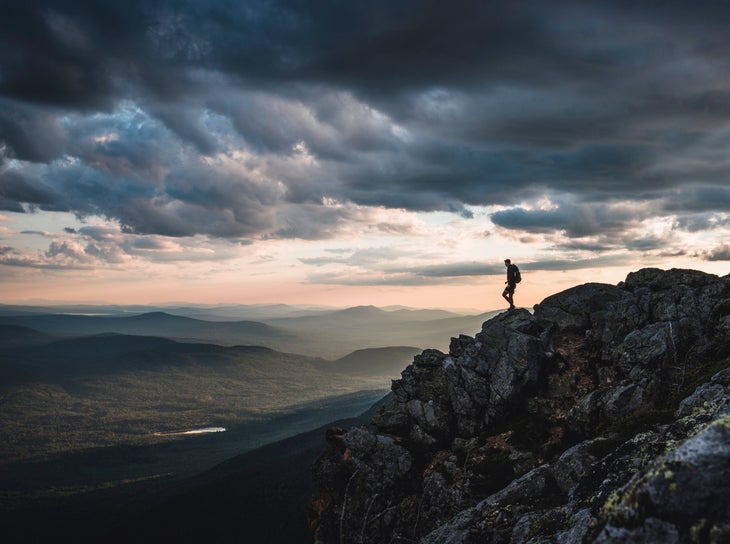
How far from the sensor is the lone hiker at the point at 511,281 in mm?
52700

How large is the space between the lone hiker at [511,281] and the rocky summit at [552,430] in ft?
10.7

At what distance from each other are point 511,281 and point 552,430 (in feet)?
77.8

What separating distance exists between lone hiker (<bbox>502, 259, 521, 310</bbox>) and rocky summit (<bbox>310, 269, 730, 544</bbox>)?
3275mm

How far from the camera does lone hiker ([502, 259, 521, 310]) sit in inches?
2075

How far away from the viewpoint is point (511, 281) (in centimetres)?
5366

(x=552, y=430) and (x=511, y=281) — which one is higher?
(x=511, y=281)

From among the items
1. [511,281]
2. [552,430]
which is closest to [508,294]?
[511,281]

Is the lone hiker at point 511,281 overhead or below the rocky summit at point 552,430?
overhead

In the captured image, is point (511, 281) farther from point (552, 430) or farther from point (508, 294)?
point (552, 430)

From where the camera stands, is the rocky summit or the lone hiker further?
the lone hiker

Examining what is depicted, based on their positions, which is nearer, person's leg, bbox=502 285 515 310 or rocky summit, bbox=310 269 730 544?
rocky summit, bbox=310 269 730 544

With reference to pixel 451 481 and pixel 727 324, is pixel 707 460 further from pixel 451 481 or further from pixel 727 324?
pixel 727 324

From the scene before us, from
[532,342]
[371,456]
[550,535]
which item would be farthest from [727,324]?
[371,456]

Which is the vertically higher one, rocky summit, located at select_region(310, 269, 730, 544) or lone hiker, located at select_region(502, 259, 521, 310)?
lone hiker, located at select_region(502, 259, 521, 310)
